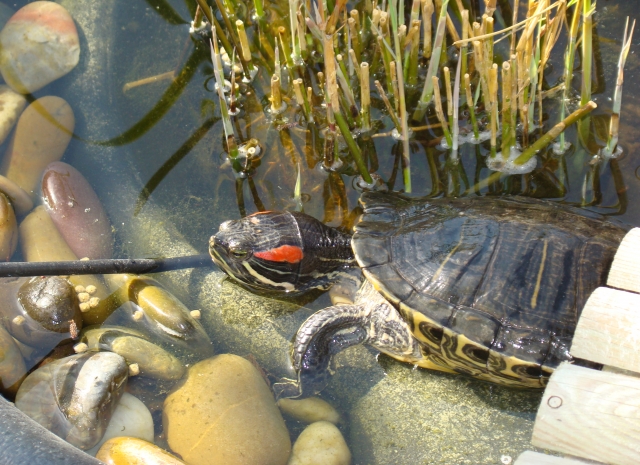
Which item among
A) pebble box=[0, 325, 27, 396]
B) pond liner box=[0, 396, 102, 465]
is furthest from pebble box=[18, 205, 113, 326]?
pond liner box=[0, 396, 102, 465]

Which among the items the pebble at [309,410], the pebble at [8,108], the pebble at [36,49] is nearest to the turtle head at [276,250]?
the pebble at [309,410]

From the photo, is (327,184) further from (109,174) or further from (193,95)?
(109,174)

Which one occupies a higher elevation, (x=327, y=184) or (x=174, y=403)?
(x=327, y=184)

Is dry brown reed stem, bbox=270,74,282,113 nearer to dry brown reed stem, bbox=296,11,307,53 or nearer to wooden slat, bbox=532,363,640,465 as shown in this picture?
dry brown reed stem, bbox=296,11,307,53

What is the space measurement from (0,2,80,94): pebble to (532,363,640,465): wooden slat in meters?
4.66

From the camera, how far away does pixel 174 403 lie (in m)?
3.48

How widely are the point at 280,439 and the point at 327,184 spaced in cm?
189

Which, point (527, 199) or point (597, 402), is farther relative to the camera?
point (527, 199)

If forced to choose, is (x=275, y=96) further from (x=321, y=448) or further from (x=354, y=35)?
(x=321, y=448)

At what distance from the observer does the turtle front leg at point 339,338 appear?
11.7 ft

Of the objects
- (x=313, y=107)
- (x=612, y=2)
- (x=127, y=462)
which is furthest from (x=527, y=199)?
(x=127, y=462)

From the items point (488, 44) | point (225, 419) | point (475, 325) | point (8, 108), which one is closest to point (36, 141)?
point (8, 108)

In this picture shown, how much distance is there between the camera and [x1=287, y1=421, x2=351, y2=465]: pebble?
3.30 m

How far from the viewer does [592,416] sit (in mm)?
2244
